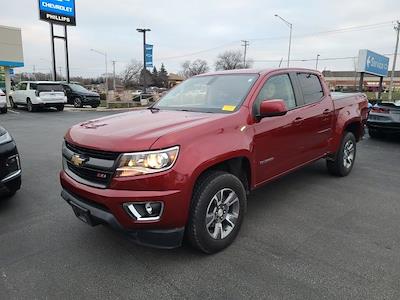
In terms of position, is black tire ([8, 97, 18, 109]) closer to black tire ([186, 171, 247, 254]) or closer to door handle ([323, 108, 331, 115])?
door handle ([323, 108, 331, 115])

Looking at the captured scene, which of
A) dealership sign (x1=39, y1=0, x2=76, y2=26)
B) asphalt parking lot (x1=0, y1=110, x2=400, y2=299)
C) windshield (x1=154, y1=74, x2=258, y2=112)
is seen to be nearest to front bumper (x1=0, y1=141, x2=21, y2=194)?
asphalt parking lot (x1=0, y1=110, x2=400, y2=299)

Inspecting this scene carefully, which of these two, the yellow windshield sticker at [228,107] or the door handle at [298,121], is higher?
the yellow windshield sticker at [228,107]

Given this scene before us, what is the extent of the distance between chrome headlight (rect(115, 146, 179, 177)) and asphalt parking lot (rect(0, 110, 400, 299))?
0.94 meters

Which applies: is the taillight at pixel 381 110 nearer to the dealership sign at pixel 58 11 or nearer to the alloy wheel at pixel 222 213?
the alloy wheel at pixel 222 213

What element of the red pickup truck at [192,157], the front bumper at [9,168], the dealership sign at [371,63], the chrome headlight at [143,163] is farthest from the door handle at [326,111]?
the dealership sign at [371,63]

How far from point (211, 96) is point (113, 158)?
1705 mm

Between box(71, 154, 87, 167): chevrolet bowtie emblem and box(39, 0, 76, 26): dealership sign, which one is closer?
box(71, 154, 87, 167): chevrolet bowtie emblem

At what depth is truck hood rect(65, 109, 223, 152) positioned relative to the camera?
2.87m

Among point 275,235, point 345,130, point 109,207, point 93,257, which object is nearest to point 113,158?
point 109,207

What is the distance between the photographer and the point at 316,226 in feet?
13.0

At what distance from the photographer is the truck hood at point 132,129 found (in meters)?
2.87

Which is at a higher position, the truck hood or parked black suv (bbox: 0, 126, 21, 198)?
the truck hood

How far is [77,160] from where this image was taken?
3.18m

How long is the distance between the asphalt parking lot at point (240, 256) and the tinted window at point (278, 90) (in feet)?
4.59
